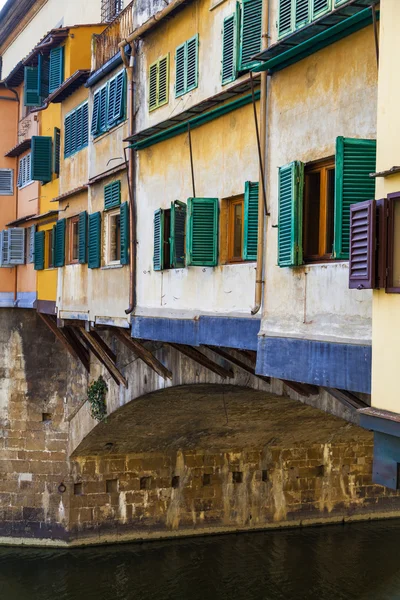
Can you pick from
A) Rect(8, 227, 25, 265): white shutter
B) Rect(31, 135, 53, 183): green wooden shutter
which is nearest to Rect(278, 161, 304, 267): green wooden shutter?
Rect(31, 135, 53, 183): green wooden shutter

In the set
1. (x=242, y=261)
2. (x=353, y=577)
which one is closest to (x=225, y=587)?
(x=353, y=577)

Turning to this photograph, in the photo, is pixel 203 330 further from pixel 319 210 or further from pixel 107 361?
pixel 107 361

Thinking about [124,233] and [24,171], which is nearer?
[124,233]

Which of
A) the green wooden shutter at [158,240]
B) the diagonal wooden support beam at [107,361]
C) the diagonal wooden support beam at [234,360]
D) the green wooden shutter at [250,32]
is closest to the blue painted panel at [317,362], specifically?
the diagonal wooden support beam at [234,360]

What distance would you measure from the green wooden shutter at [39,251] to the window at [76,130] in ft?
7.38

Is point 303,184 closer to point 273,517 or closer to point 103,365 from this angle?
point 103,365

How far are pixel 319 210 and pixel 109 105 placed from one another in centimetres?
690

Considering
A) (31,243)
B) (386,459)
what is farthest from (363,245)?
(31,243)

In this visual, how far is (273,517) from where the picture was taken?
775 inches

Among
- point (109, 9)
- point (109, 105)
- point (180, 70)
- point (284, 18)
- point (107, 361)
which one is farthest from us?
point (109, 9)

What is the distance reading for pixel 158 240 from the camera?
1166 cm

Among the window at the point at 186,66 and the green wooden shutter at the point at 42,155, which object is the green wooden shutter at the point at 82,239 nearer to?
the green wooden shutter at the point at 42,155

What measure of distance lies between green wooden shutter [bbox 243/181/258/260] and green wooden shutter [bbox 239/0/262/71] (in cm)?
128

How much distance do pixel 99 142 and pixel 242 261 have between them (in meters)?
5.79
